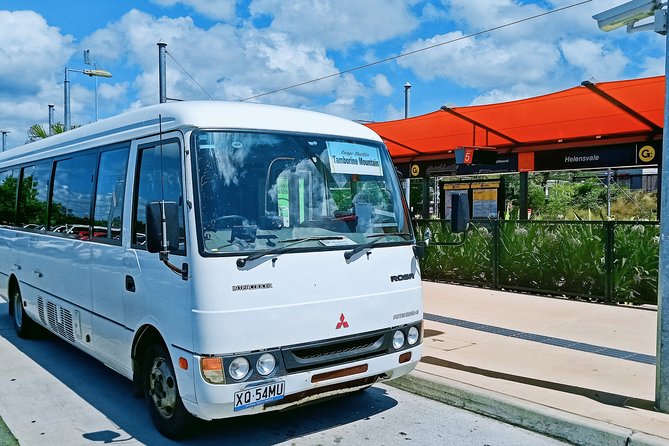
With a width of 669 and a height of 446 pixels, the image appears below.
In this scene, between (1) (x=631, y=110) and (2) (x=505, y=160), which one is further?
(2) (x=505, y=160)

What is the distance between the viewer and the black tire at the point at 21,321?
8.51 metres

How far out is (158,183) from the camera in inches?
193

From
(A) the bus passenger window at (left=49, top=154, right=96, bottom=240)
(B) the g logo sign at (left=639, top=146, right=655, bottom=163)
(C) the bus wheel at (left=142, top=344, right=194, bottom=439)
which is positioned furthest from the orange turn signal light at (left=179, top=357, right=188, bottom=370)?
(B) the g logo sign at (left=639, top=146, right=655, bottom=163)

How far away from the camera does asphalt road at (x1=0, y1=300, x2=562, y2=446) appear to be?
16.0ft

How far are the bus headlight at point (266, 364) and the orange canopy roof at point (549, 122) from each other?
23.9 feet

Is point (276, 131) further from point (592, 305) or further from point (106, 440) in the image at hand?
point (592, 305)

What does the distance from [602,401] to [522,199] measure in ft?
28.1

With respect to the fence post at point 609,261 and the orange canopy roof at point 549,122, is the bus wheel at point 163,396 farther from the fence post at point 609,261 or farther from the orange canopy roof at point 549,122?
the orange canopy roof at point 549,122

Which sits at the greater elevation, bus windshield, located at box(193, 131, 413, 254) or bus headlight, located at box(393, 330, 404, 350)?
bus windshield, located at box(193, 131, 413, 254)

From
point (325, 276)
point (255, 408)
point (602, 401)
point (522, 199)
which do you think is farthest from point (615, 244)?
point (255, 408)

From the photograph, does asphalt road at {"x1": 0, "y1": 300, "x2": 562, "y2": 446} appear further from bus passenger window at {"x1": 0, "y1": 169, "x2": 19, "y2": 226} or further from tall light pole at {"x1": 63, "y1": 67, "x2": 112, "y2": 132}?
tall light pole at {"x1": 63, "y1": 67, "x2": 112, "y2": 132}

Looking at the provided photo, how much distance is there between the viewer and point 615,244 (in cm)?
992

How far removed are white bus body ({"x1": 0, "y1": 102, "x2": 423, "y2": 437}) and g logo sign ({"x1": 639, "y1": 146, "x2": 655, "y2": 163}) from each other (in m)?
7.56

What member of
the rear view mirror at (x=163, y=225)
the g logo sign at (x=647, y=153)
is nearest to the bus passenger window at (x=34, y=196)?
the rear view mirror at (x=163, y=225)
